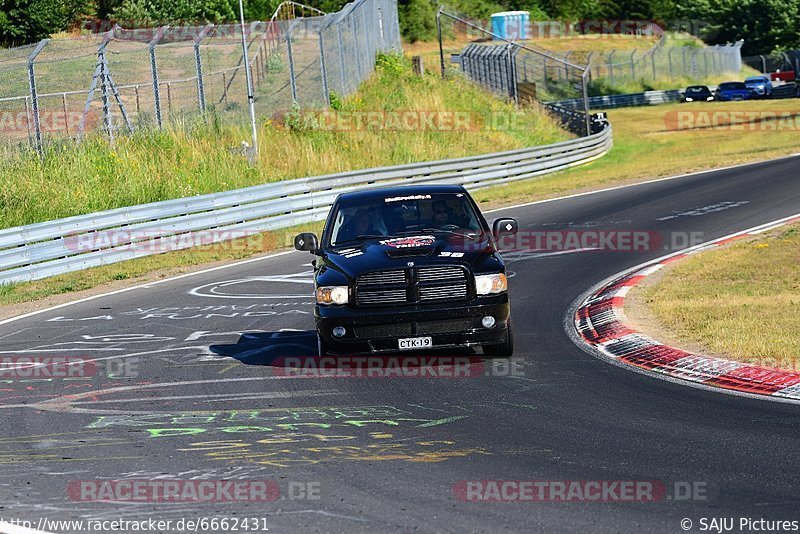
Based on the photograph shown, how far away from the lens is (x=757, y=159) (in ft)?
108

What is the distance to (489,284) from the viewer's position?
10344mm

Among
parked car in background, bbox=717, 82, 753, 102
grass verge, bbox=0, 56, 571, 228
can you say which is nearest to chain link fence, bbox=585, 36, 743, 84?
→ parked car in background, bbox=717, 82, 753, 102

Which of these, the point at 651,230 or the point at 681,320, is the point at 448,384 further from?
the point at 651,230

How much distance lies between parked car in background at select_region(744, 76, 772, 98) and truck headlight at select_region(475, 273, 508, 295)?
61.2 metres

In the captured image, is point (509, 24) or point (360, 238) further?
point (509, 24)

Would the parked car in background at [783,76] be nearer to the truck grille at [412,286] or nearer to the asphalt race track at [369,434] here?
the asphalt race track at [369,434]

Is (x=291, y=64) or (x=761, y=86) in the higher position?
(x=291, y=64)

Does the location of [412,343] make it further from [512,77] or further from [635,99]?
[635,99]

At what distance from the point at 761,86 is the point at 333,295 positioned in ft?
204

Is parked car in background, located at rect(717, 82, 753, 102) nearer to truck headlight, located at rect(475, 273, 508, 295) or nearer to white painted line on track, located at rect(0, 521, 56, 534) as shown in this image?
truck headlight, located at rect(475, 273, 508, 295)

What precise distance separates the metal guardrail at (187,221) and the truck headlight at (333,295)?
31.4ft

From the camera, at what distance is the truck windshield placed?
1141cm

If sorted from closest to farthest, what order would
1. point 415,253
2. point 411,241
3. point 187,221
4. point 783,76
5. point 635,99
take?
point 415,253 → point 411,241 → point 187,221 → point 635,99 → point 783,76

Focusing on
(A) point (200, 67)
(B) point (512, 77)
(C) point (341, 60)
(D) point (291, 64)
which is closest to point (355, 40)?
(C) point (341, 60)
